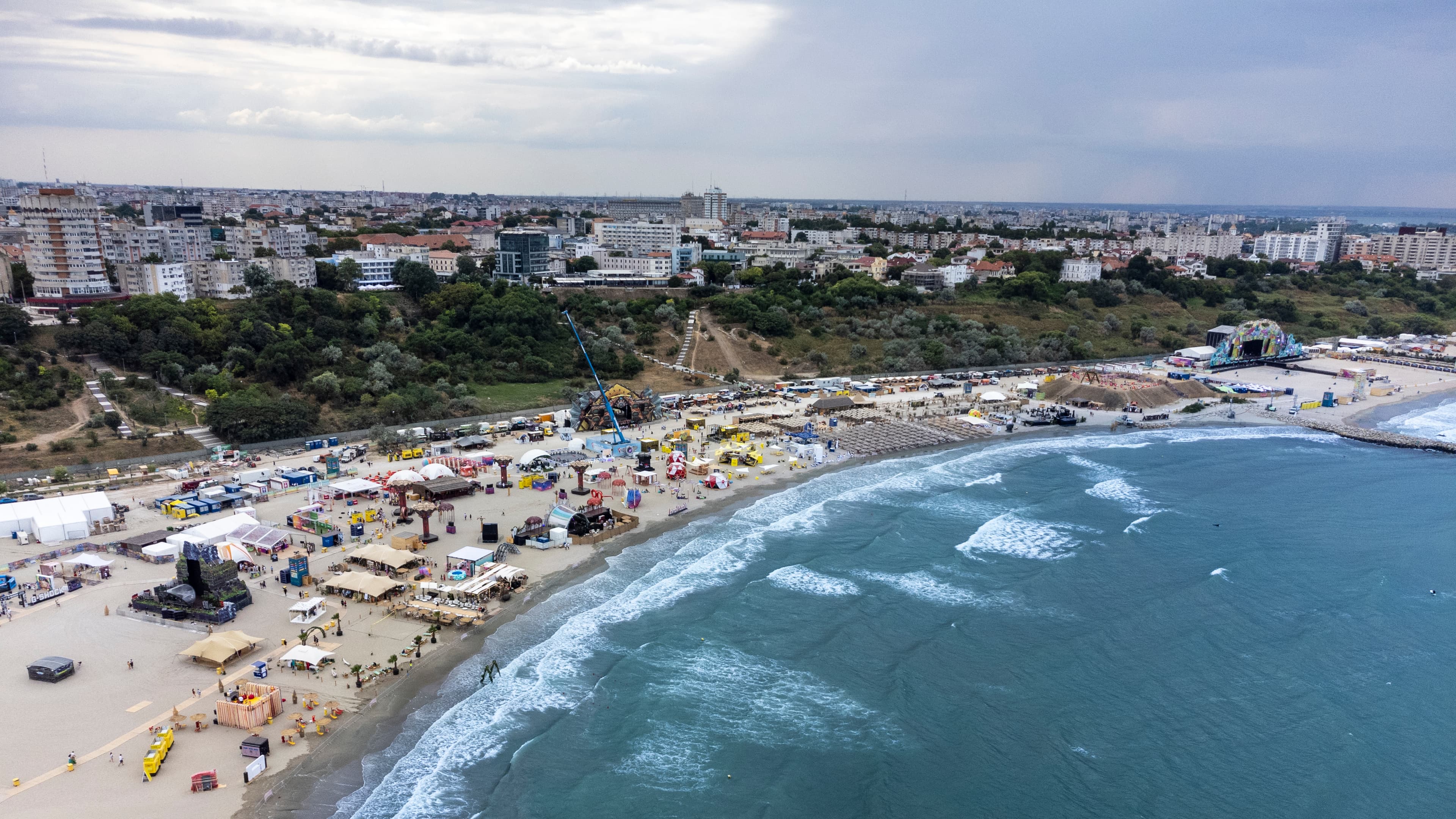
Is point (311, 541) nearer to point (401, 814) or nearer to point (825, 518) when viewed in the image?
point (401, 814)

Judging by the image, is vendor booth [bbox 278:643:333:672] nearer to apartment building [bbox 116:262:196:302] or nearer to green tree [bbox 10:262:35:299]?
apartment building [bbox 116:262:196:302]

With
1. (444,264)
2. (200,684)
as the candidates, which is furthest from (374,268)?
(200,684)

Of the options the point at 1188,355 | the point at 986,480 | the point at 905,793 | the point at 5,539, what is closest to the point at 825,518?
the point at 986,480

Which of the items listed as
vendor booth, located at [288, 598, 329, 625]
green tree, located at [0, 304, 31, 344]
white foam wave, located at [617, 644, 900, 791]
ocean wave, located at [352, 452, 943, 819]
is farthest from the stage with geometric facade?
green tree, located at [0, 304, 31, 344]

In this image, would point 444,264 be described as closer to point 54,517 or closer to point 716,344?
point 716,344

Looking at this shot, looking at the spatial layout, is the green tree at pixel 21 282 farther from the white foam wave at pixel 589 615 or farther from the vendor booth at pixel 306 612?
the white foam wave at pixel 589 615
